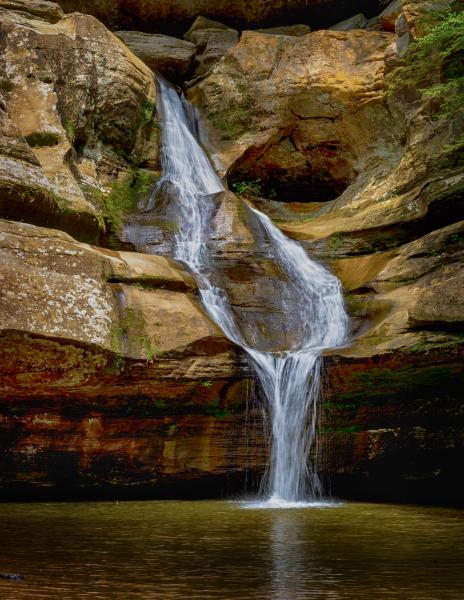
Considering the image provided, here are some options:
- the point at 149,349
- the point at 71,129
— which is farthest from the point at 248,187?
the point at 149,349

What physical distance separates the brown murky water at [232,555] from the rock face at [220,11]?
59.5ft

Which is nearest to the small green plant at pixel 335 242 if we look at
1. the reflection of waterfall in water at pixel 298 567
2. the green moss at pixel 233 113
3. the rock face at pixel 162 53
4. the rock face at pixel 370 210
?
the rock face at pixel 370 210

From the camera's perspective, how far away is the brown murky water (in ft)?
12.6


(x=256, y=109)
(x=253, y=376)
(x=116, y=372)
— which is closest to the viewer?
(x=116, y=372)

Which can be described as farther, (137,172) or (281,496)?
(137,172)

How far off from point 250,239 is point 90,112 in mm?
5177

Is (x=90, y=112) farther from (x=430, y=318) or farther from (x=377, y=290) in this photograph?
(x=430, y=318)

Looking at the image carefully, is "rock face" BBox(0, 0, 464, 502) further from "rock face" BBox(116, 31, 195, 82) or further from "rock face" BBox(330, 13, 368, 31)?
"rock face" BBox(330, 13, 368, 31)

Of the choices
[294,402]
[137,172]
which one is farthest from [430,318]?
[137,172]

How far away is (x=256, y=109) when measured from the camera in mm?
19047

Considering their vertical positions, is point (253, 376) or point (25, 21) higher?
point (25, 21)

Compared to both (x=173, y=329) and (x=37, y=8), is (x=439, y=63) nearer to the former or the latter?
(x=173, y=329)

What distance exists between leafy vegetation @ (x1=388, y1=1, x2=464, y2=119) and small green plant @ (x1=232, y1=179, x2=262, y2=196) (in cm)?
448

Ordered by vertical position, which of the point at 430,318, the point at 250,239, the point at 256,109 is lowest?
the point at 430,318
